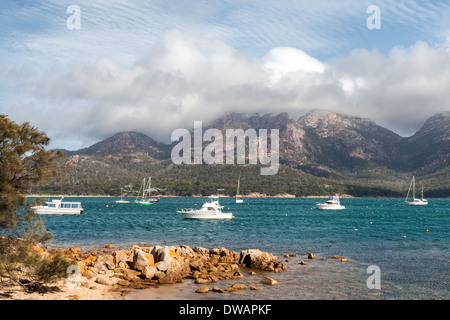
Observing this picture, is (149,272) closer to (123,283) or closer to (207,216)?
(123,283)

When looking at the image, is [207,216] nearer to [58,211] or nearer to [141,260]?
[58,211]

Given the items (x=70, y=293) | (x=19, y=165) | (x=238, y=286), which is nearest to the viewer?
(x=19, y=165)

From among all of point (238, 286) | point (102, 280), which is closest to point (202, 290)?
point (238, 286)

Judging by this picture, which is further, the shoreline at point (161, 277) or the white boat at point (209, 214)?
the white boat at point (209, 214)

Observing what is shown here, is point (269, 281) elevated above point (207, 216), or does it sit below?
above

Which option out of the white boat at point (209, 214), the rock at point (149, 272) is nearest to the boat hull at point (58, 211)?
the white boat at point (209, 214)

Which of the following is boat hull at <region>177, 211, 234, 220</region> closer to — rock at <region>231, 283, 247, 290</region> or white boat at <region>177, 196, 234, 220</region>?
white boat at <region>177, 196, 234, 220</region>

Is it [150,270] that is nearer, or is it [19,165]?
[19,165]

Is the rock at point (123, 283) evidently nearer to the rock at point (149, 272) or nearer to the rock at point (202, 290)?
the rock at point (149, 272)

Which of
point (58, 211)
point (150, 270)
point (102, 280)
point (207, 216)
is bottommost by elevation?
point (58, 211)

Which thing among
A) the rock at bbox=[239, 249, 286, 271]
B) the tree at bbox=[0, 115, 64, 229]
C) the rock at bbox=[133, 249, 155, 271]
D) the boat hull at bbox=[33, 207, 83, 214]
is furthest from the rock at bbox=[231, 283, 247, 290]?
the boat hull at bbox=[33, 207, 83, 214]

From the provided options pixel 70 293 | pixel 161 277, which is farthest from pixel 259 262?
pixel 70 293

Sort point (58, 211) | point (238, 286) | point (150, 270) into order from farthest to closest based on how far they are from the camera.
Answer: point (58, 211)
point (150, 270)
point (238, 286)
